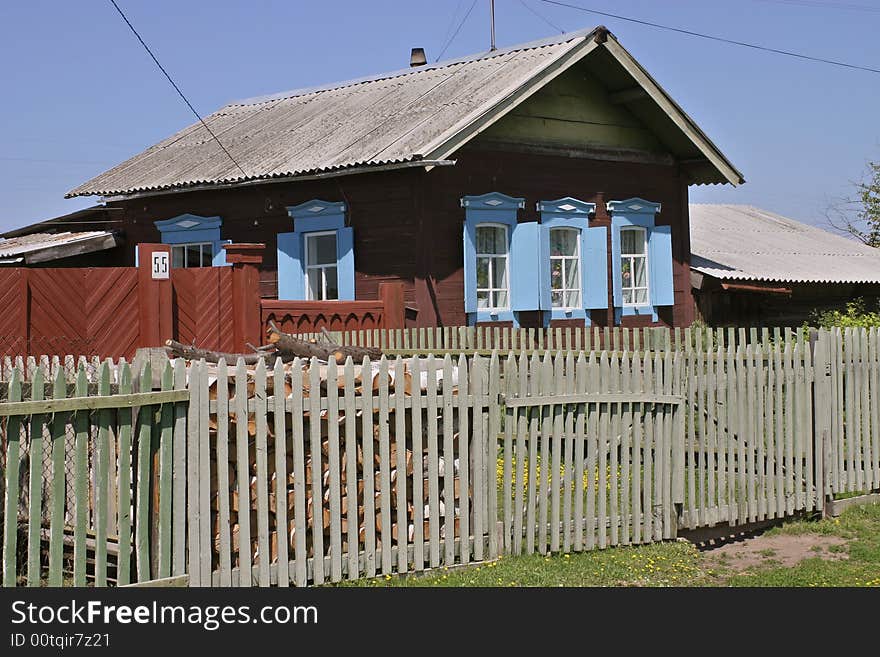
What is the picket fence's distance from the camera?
6.09 meters

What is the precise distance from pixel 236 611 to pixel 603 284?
1397cm

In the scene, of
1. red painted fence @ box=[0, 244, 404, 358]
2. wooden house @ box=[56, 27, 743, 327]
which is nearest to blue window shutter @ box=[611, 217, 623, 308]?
wooden house @ box=[56, 27, 743, 327]

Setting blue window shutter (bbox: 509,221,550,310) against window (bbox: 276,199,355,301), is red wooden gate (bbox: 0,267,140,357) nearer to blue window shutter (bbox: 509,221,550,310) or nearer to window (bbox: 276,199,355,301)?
window (bbox: 276,199,355,301)

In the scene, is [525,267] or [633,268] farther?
[633,268]

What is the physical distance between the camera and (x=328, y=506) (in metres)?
7.08

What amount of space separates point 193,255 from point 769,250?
15.4 metres

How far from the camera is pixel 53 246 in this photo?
65.0ft

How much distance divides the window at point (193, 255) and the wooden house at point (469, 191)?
3cm

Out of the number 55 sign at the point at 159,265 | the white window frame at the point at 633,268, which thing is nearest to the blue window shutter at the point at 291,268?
the number 55 sign at the point at 159,265

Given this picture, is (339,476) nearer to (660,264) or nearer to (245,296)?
(245,296)

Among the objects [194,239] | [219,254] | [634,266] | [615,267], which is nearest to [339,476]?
[615,267]

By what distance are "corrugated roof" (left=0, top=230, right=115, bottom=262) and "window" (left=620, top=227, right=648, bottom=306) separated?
9.54 meters

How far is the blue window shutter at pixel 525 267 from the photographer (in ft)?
58.3

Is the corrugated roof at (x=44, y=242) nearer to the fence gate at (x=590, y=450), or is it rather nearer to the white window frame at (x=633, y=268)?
the white window frame at (x=633, y=268)
